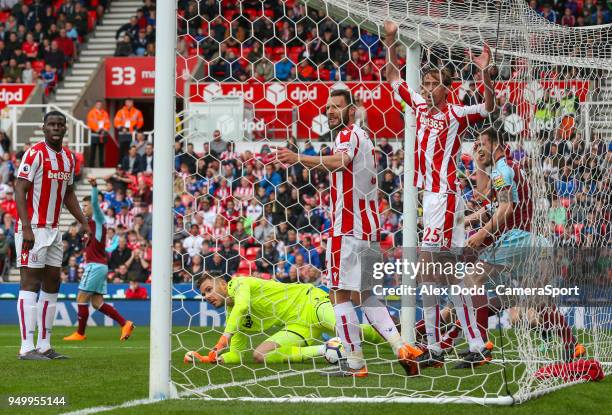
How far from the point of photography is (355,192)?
7.32 m

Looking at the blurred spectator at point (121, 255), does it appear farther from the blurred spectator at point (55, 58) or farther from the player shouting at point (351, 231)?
the player shouting at point (351, 231)

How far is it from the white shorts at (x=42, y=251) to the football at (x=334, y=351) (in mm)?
2515

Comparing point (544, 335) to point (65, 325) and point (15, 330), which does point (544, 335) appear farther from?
point (65, 325)

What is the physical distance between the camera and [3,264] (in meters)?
19.3

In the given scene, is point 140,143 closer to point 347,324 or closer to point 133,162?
point 133,162

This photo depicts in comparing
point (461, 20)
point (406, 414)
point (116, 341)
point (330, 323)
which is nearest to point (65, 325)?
point (116, 341)

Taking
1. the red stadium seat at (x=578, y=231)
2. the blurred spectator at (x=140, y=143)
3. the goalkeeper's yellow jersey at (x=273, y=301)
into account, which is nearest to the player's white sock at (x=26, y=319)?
the goalkeeper's yellow jersey at (x=273, y=301)

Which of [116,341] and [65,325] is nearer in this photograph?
[116,341]

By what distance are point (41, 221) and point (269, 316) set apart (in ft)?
7.06

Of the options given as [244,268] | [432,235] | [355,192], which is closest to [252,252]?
[244,268]

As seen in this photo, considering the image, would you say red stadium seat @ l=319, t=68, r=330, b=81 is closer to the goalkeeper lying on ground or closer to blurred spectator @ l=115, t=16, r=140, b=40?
the goalkeeper lying on ground

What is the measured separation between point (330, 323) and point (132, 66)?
58.4 feet

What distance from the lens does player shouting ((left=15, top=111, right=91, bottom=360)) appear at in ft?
29.1

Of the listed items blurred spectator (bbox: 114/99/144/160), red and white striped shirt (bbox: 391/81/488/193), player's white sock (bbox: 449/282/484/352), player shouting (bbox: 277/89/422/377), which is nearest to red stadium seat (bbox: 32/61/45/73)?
blurred spectator (bbox: 114/99/144/160)
